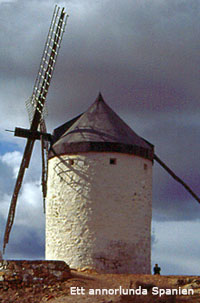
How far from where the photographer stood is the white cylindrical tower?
23156 mm

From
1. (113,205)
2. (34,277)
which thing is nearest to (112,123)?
(113,205)

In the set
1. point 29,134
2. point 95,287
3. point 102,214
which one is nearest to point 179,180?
point 102,214

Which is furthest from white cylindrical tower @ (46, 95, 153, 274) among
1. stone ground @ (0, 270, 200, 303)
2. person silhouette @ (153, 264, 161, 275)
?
stone ground @ (0, 270, 200, 303)

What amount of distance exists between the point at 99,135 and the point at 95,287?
6.98m

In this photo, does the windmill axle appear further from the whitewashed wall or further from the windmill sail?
the windmill sail

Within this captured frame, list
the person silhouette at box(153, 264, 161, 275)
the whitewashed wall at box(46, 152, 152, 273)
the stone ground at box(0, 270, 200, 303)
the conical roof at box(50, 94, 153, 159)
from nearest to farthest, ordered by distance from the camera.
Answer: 1. the stone ground at box(0, 270, 200, 303)
2. the whitewashed wall at box(46, 152, 152, 273)
3. the person silhouette at box(153, 264, 161, 275)
4. the conical roof at box(50, 94, 153, 159)

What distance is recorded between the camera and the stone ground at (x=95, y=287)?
58.4 feet

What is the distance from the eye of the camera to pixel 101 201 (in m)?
23.3

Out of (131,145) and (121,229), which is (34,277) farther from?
(131,145)

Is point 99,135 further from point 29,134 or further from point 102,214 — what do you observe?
point 29,134

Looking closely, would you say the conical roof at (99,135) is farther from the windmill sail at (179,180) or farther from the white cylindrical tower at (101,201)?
the windmill sail at (179,180)

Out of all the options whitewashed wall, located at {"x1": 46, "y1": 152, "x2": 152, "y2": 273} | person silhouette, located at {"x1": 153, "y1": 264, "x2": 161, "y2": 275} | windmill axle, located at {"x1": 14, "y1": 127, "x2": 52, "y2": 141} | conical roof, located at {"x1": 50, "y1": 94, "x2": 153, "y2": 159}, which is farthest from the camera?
windmill axle, located at {"x1": 14, "y1": 127, "x2": 52, "y2": 141}

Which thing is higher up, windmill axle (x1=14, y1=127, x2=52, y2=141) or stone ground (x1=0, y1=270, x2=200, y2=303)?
windmill axle (x1=14, y1=127, x2=52, y2=141)

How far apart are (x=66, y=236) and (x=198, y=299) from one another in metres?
7.26
